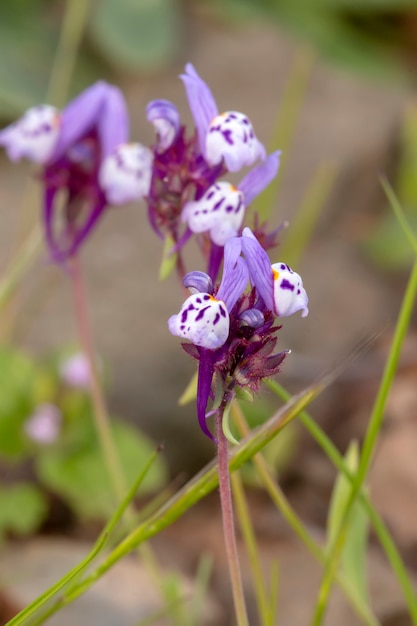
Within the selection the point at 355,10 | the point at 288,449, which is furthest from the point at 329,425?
the point at 355,10

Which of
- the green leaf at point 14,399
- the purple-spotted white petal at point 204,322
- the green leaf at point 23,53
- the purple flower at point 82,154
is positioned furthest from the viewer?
the green leaf at point 23,53

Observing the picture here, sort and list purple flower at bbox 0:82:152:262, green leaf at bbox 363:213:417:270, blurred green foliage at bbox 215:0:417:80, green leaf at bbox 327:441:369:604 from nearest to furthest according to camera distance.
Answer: green leaf at bbox 327:441:369:604 → purple flower at bbox 0:82:152:262 → green leaf at bbox 363:213:417:270 → blurred green foliage at bbox 215:0:417:80

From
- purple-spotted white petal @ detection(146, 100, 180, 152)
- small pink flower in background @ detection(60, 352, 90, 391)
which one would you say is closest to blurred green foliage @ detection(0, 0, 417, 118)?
small pink flower in background @ detection(60, 352, 90, 391)

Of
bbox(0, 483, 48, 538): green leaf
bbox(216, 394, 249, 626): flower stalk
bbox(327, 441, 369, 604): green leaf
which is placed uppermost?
bbox(0, 483, 48, 538): green leaf

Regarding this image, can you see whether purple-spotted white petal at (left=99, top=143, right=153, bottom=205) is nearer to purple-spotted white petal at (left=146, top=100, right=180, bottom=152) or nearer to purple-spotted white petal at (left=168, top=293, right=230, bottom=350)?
purple-spotted white petal at (left=146, top=100, right=180, bottom=152)

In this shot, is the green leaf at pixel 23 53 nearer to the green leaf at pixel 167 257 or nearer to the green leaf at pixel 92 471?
the green leaf at pixel 92 471

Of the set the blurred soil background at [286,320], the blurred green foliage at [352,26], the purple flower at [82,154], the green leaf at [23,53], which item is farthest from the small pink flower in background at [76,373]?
the blurred green foliage at [352,26]

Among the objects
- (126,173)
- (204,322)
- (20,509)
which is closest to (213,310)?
(204,322)
